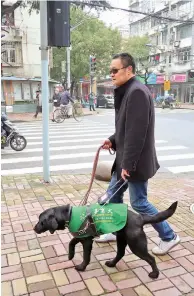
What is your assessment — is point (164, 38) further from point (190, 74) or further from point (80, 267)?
point (80, 267)

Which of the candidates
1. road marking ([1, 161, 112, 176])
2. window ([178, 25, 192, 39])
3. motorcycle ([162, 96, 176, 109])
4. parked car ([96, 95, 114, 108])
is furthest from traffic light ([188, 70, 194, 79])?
road marking ([1, 161, 112, 176])

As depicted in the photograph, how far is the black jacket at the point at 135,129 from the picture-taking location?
2652mm

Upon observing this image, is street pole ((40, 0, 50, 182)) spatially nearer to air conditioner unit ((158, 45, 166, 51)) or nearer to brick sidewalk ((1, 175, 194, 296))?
brick sidewalk ((1, 175, 194, 296))

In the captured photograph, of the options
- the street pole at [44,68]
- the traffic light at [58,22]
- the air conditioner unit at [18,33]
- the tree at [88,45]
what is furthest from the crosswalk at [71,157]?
the tree at [88,45]

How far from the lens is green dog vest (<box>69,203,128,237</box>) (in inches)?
103

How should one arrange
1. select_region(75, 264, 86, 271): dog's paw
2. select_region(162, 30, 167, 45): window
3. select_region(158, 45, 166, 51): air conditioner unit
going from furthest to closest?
select_region(162, 30, 167, 45): window
select_region(158, 45, 166, 51): air conditioner unit
select_region(75, 264, 86, 271): dog's paw

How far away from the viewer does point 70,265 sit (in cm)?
302

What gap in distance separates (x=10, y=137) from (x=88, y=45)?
26.7m

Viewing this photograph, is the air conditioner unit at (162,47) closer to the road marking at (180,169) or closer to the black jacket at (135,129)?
the road marking at (180,169)

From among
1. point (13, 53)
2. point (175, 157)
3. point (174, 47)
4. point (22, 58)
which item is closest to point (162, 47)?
point (174, 47)

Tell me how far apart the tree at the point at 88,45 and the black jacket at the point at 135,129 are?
100ft

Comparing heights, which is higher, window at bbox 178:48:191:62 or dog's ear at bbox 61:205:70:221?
window at bbox 178:48:191:62

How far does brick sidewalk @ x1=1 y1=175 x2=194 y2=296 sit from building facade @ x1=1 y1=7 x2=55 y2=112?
828 inches

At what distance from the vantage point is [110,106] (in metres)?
32.2
